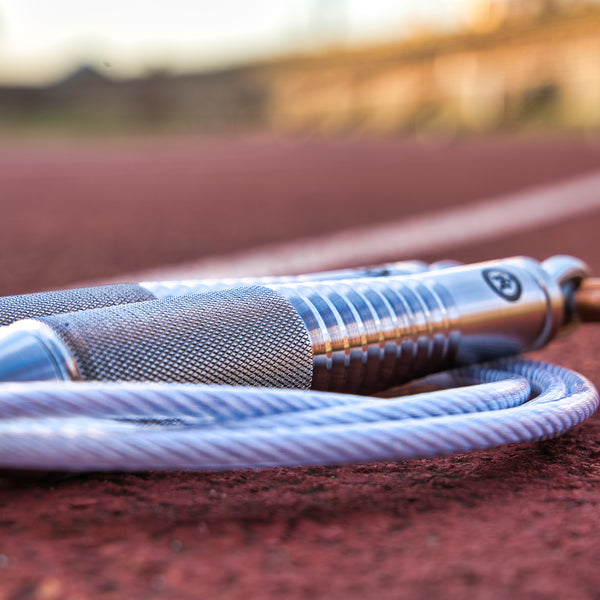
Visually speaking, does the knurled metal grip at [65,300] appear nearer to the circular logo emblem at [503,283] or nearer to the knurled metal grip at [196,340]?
the knurled metal grip at [196,340]

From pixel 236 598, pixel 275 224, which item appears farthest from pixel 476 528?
pixel 275 224

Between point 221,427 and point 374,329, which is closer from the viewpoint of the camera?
point 221,427

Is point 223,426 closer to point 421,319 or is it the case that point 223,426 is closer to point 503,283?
point 421,319

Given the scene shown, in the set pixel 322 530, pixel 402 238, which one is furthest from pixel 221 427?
pixel 402 238

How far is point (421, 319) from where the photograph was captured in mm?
807

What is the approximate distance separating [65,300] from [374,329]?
309mm

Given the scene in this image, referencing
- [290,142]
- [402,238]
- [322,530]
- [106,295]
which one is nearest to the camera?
[322,530]

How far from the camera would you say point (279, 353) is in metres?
0.71

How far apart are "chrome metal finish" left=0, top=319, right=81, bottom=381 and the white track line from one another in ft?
3.74

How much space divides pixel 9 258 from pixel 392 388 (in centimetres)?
142

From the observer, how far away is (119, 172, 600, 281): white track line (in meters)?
1.94

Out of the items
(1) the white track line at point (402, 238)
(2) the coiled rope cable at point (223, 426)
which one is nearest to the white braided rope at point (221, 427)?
(2) the coiled rope cable at point (223, 426)

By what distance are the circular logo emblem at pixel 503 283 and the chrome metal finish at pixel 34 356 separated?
0.48 m

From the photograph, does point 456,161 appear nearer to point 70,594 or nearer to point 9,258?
point 9,258
